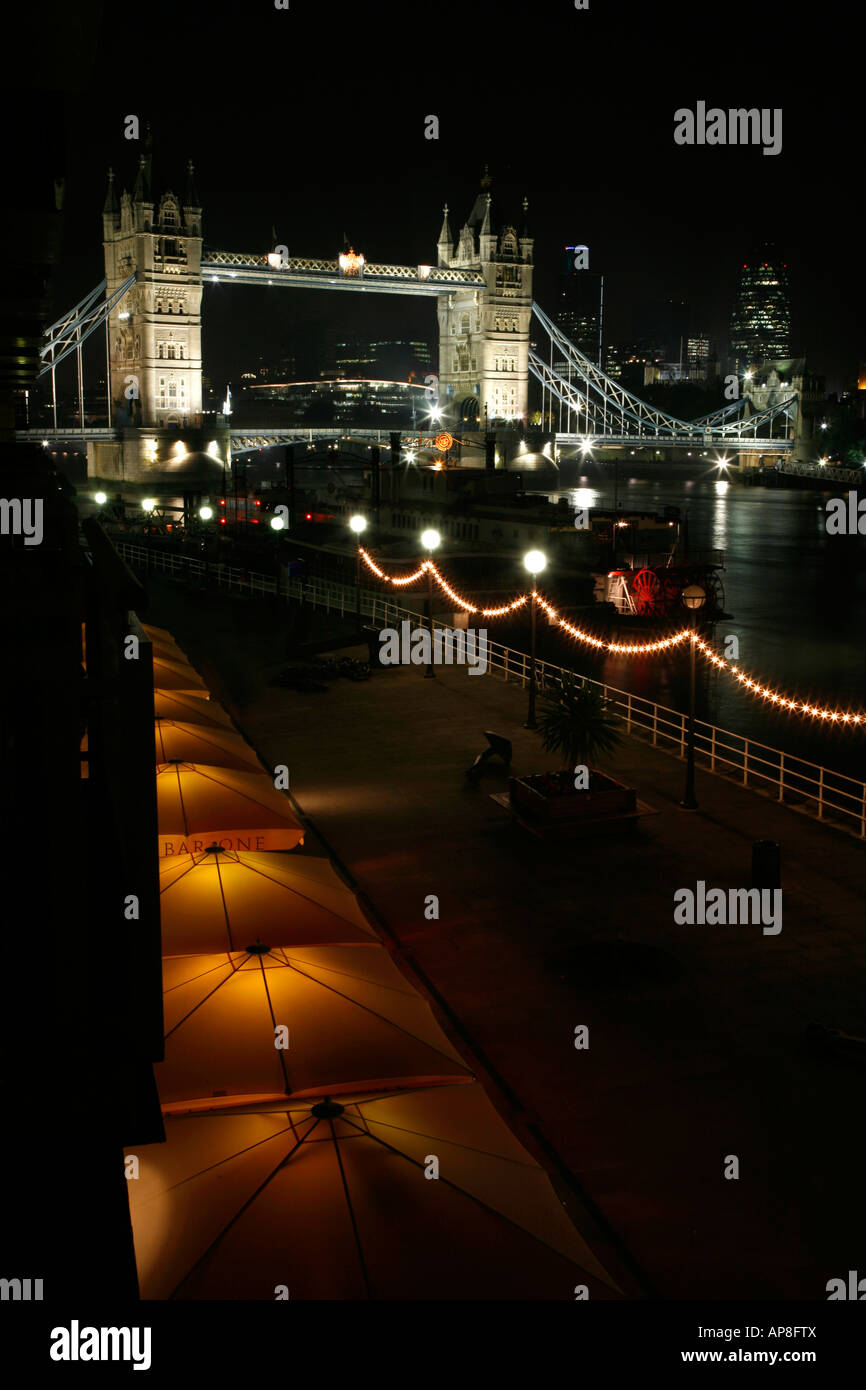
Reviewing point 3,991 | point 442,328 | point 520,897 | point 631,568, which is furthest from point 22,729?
point 442,328

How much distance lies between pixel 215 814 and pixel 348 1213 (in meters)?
6.21

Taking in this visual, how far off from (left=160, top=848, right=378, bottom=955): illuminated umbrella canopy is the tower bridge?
6250 cm

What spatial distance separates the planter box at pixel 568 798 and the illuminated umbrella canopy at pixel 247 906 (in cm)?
463

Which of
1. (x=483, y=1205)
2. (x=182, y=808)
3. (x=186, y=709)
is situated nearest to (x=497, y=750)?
(x=186, y=709)

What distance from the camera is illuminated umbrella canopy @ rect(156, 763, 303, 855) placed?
10.8 metres

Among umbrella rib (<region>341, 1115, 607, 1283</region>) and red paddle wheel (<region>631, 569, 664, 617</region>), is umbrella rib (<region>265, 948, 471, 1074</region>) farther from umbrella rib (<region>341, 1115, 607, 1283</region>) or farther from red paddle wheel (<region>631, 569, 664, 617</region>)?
red paddle wheel (<region>631, 569, 664, 617</region>)

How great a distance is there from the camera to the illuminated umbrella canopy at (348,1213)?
4.90m

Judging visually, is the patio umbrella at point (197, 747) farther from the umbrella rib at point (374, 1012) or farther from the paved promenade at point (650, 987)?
the umbrella rib at point (374, 1012)

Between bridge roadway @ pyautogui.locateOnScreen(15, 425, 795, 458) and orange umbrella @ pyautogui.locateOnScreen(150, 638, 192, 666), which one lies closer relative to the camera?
orange umbrella @ pyautogui.locateOnScreen(150, 638, 192, 666)

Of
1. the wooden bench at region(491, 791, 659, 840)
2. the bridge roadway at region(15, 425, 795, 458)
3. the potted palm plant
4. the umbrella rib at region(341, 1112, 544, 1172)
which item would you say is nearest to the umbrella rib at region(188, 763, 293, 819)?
the wooden bench at region(491, 791, 659, 840)

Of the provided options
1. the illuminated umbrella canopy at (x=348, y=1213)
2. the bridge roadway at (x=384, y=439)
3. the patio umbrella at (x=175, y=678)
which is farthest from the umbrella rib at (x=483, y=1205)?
the bridge roadway at (x=384, y=439)

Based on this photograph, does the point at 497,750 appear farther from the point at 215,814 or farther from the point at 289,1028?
the point at 289,1028

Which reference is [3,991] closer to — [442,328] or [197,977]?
[197,977]

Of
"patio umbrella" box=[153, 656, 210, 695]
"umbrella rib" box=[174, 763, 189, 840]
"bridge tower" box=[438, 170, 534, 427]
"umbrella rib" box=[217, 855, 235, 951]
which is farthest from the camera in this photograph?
"bridge tower" box=[438, 170, 534, 427]
